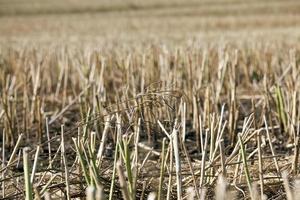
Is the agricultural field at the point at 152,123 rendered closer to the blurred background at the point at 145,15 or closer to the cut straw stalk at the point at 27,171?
the cut straw stalk at the point at 27,171

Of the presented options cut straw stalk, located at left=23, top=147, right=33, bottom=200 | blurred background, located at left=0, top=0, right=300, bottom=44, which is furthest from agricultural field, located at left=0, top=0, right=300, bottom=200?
blurred background, located at left=0, top=0, right=300, bottom=44

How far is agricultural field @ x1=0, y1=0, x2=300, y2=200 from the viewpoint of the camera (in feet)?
4.73

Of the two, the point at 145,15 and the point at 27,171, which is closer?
the point at 27,171

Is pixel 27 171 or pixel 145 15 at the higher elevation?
pixel 145 15

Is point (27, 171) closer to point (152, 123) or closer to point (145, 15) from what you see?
point (152, 123)

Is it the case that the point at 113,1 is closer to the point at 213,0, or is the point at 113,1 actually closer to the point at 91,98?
the point at 213,0

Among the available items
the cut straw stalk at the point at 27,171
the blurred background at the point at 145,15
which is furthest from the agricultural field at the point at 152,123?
the blurred background at the point at 145,15

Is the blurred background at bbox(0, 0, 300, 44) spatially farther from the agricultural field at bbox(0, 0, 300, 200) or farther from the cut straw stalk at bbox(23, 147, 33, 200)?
the cut straw stalk at bbox(23, 147, 33, 200)

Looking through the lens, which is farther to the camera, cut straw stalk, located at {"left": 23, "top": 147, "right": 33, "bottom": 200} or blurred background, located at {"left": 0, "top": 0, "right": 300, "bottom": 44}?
blurred background, located at {"left": 0, "top": 0, "right": 300, "bottom": 44}

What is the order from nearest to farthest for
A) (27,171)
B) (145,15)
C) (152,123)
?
1. (27,171)
2. (152,123)
3. (145,15)

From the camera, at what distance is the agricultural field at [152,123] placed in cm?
144

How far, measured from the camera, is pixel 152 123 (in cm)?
182

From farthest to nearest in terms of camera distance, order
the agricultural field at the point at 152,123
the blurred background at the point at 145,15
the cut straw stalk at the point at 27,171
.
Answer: the blurred background at the point at 145,15, the agricultural field at the point at 152,123, the cut straw stalk at the point at 27,171

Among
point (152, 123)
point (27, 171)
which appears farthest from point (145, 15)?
point (27, 171)
